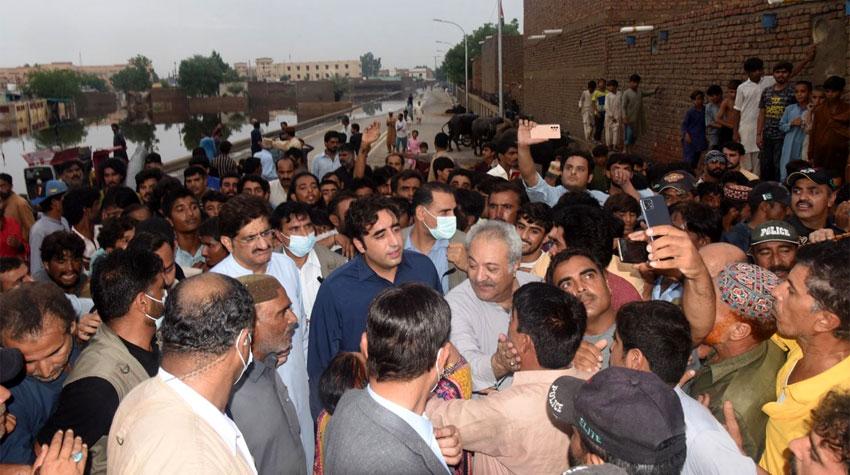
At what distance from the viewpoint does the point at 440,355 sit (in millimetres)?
2285

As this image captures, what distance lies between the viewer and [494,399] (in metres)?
2.45

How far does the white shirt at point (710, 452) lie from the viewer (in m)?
2.12

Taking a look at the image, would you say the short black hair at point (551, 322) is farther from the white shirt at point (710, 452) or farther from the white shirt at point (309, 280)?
the white shirt at point (309, 280)

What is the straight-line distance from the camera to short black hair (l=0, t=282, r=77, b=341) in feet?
9.22

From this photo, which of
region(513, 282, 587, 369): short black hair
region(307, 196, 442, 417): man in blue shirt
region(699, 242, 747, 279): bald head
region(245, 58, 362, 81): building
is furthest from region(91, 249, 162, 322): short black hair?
region(245, 58, 362, 81): building

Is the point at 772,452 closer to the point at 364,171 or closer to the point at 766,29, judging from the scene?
the point at 364,171

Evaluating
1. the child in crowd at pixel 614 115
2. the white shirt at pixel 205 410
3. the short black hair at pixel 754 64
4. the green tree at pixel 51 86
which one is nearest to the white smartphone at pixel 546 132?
the white shirt at pixel 205 410

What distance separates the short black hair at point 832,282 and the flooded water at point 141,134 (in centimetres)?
4973

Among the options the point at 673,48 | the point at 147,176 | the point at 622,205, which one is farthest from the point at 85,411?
the point at 673,48

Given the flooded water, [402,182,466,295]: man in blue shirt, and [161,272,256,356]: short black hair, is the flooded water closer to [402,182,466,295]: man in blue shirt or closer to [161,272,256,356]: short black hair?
[402,182,466,295]: man in blue shirt

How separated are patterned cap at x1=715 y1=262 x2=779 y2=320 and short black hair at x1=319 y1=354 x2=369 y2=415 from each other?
1590 millimetres

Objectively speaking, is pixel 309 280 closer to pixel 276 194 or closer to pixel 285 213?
pixel 285 213

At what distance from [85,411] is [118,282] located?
0.64m

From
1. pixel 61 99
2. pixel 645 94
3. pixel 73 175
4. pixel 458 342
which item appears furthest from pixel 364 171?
pixel 61 99
